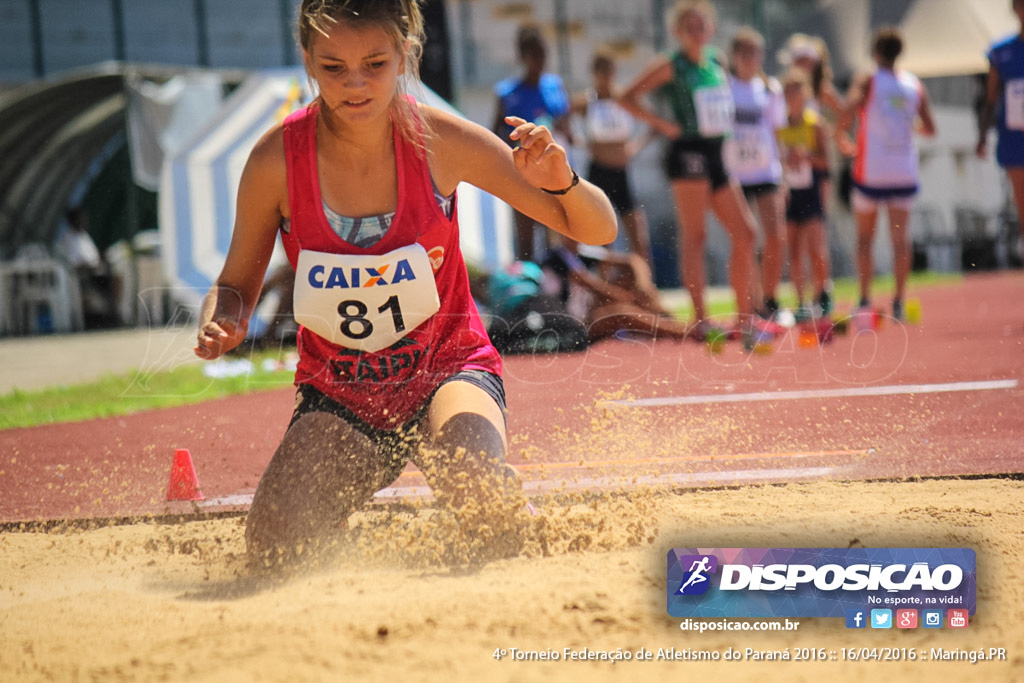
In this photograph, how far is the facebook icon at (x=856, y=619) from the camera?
87.4 inches

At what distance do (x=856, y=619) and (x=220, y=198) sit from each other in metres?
8.80

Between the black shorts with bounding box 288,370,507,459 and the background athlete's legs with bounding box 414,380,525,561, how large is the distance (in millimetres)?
92

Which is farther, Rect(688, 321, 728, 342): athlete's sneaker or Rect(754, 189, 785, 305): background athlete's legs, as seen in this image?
Rect(754, 189, 785, 305): background athlete's legs

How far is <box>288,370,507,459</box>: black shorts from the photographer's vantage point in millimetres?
3115

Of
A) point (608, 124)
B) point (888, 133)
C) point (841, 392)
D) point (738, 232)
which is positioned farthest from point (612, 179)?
point (841, 392)

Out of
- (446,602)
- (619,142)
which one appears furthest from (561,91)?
(446,602)

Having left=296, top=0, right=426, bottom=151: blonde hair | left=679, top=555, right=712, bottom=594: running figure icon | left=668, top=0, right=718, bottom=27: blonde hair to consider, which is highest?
left=296, top=0, right=426, bottom=151: blonde hair

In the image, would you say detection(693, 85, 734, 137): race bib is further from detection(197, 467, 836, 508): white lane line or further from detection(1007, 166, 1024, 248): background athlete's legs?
detection(197, 467, 836, 508): white lane line

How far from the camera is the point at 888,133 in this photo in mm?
8672

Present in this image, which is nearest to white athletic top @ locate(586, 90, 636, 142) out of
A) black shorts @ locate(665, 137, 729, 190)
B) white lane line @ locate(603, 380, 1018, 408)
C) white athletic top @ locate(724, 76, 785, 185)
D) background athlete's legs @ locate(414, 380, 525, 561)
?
white athletic top @ locate(724, 76, 785, 185)

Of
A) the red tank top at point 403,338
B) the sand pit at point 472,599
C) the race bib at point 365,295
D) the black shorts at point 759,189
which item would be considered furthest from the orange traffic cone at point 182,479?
the black shorts at point 759,189

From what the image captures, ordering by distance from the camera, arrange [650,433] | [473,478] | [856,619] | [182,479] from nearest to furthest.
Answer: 1. [856,619]
2. [473,478]
3. [182,479]
4. [650,433]

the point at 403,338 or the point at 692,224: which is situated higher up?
the point at 403,338

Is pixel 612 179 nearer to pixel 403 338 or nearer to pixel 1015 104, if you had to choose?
pixel 1015 104
